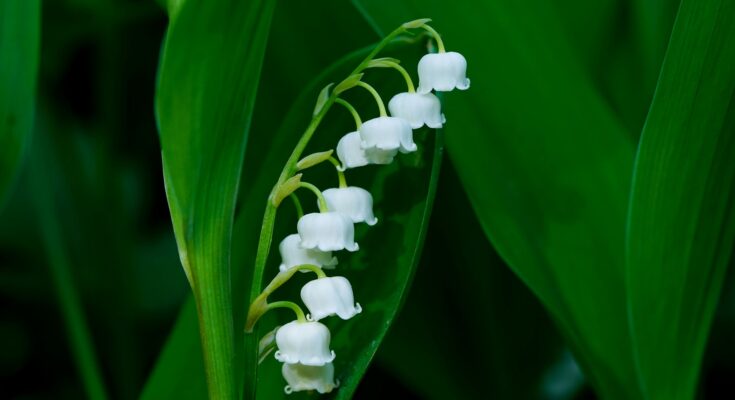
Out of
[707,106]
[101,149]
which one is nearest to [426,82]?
[707,106]

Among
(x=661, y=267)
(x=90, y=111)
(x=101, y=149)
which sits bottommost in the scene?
(x=661, y=267)

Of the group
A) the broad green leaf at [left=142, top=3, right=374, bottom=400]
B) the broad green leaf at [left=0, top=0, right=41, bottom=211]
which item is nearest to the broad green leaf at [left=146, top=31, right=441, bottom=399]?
the broad green leaf at [left=142, top=3, right=374, bottom=400]

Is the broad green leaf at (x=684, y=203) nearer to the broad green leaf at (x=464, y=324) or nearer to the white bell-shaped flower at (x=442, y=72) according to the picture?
the white bell-shaped flower at (x=442, y=72)

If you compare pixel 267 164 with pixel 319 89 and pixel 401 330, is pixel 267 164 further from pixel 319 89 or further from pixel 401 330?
pixel 401 330

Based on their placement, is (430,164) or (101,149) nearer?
(430,164)

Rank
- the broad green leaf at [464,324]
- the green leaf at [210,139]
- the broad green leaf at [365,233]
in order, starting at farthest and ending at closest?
the broad green leaf at [464,324], the broad green leaf at [365,233], the green leaf at [210,139]

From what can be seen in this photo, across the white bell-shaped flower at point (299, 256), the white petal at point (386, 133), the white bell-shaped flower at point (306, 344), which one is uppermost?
the white petal at point (386, 133)

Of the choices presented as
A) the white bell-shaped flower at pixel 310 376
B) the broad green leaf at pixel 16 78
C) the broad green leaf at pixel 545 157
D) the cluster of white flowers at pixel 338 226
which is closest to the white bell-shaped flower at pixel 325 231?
the cluster of white flowers at pixel 338 226

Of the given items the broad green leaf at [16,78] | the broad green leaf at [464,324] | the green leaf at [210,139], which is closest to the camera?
the green leaf at [210,139]
